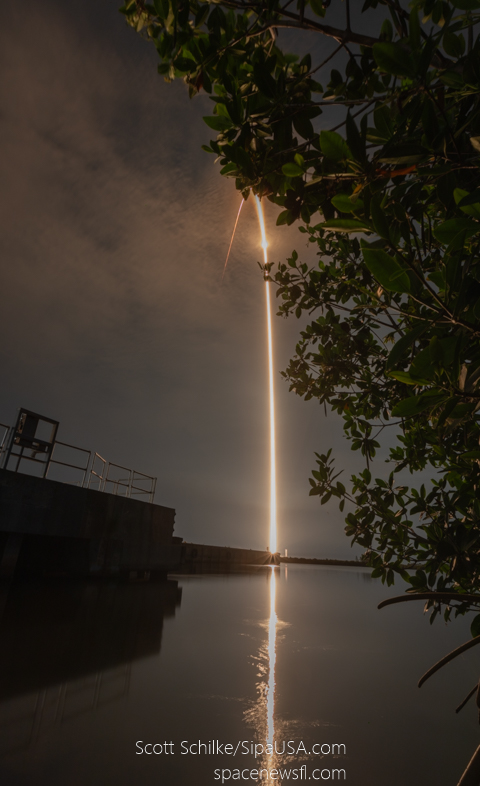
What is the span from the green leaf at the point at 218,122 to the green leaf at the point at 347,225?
1365mm

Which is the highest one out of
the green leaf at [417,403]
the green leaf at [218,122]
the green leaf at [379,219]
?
the green leaf at [218,122]

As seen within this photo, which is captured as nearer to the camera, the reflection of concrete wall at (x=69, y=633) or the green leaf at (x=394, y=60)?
the green leaf at (x=394, y=60)

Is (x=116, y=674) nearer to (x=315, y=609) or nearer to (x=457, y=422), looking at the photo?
(x=457, y=422)

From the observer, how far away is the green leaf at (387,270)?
1.18 metres

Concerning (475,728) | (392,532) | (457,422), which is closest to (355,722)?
(475,728)

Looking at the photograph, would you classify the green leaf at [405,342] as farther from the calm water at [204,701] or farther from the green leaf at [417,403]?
the calm water at [204,701]

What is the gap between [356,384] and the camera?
4.21m

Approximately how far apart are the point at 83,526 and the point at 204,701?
418 inches

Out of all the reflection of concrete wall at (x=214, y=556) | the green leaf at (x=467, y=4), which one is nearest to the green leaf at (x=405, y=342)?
the green leaf at (x=467, y=4)

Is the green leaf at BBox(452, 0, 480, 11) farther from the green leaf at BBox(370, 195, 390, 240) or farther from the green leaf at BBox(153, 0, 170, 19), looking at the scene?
the green leaf at BBox(153, 0, 170, 19)

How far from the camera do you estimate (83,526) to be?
13781mm

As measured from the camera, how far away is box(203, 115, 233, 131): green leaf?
2.12 m

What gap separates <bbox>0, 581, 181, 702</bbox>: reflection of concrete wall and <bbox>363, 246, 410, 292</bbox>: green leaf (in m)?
6.06

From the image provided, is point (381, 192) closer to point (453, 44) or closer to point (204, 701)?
point (453, 44)
